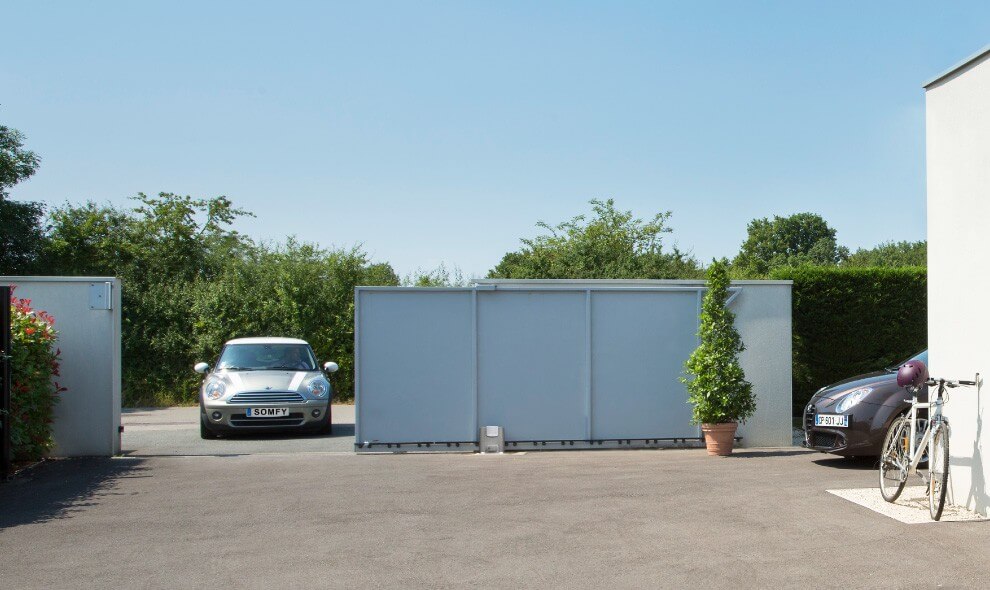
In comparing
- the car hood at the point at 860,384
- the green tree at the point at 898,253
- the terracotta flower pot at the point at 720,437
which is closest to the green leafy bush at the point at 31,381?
the terracotta flower pot at the point at 720,437

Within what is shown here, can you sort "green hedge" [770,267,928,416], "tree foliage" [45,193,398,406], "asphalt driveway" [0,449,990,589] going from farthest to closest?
"tree foliage" [45,193,398,406], "green hedge" [770,267,928,416], "asphalt driveway" [0,449,990,589]

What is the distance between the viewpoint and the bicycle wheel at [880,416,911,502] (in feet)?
25.3

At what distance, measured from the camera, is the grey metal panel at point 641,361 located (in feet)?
39.7

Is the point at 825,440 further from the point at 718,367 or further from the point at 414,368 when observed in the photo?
the point at 414,368

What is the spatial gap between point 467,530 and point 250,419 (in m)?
6.88

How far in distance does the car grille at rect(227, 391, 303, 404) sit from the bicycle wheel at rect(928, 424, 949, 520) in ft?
28.0

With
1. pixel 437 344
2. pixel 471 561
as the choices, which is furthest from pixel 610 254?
pixel 471 561

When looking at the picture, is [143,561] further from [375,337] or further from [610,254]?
[610,254]

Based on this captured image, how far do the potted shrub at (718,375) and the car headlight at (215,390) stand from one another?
6.50m

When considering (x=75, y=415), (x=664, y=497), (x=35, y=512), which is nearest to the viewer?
(x=35, y=512)

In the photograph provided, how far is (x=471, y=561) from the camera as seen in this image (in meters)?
6.02

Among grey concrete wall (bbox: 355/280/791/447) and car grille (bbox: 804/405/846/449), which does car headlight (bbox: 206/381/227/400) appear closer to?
grey concrete wall (bbox: 355/280/791/447)

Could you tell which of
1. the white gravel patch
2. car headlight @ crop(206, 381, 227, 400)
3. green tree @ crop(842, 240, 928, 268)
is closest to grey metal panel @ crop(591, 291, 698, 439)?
the white gravel patch

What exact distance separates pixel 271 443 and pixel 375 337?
7.89 ft
